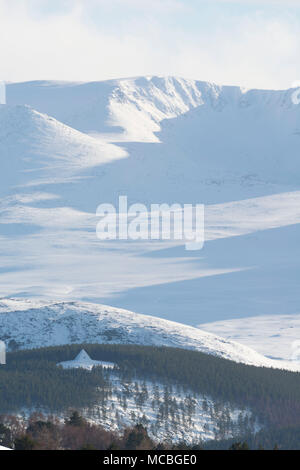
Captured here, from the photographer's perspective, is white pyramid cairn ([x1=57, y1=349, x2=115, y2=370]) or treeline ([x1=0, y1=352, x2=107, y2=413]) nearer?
treeline ([x1=0, y1=352, x2=107, y2=413])

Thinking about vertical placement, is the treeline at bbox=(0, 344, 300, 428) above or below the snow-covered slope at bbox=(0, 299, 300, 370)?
below

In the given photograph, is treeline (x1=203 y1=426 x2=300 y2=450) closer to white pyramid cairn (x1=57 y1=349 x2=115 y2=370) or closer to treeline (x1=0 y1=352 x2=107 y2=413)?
treeline (x1=0 y1=352 x2=107 y2=413)

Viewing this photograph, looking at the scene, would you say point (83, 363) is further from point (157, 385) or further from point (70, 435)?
point (70, 435)

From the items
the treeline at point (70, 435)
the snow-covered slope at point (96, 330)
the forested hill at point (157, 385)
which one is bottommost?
the treeline at point (70, 435)

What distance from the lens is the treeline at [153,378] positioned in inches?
4200

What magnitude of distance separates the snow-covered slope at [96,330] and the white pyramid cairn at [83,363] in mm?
26829

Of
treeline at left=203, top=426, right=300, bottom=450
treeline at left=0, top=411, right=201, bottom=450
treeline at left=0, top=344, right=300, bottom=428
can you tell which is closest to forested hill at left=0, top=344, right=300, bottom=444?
treeline at left=0, top=344, right=300, bottom=428

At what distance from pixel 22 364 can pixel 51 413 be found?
2587 centimetres

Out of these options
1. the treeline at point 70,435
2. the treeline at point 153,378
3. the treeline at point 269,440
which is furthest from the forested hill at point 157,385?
the treeline at point 70,435

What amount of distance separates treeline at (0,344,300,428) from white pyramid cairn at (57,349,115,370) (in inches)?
67.9

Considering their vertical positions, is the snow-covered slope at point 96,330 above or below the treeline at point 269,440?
above

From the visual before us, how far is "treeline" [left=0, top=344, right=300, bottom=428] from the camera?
106688 millimetres

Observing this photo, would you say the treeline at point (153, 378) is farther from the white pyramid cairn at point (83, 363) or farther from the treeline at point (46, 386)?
the white pyramid cairn at point (83, 363)

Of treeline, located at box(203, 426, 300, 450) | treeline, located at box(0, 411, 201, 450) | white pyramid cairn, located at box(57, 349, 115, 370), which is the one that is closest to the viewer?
treeline, located at box(0, 411, 201, 450)
